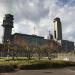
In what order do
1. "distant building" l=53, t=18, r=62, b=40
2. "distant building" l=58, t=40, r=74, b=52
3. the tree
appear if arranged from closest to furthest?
the tree, "distant building" l=58, t=40, r=74, b=52, "distant building" l=53, t=18, r=62, b=40

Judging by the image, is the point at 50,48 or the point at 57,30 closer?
the point at 50,48

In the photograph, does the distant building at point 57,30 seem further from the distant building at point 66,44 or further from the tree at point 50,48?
the tree at point 50,48

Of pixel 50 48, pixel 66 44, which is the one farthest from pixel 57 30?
pixel 50 48

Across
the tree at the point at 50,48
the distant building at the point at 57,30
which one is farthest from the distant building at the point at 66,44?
the tree at the point at 50,48

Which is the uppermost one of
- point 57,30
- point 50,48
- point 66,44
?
point 57,30

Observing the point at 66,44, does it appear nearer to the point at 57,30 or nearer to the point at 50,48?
the point at 57,30

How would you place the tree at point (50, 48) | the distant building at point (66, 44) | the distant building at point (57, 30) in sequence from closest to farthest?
the tree at point (50, 48) < the distant building at point (66, 44) < the distant building at point (57, 30)

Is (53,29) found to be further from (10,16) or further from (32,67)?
(32,67)

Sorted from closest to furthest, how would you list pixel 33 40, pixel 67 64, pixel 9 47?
pixel 67 64 → pixel 9 47 → pixel 33 40

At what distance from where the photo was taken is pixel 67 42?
162m

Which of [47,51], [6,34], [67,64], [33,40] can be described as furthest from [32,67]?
[6,34]

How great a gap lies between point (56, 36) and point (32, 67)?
480ft

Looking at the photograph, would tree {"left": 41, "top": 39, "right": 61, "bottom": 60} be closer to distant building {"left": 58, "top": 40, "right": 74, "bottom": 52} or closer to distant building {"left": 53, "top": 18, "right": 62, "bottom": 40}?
distant building {"left": 58, "top": 40, "right": 74, "bottom": 52}

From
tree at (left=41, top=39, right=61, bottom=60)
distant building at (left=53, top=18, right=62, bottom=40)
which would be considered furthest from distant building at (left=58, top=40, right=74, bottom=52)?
tree at (left=41, top=39, right=61, bottom=60)
